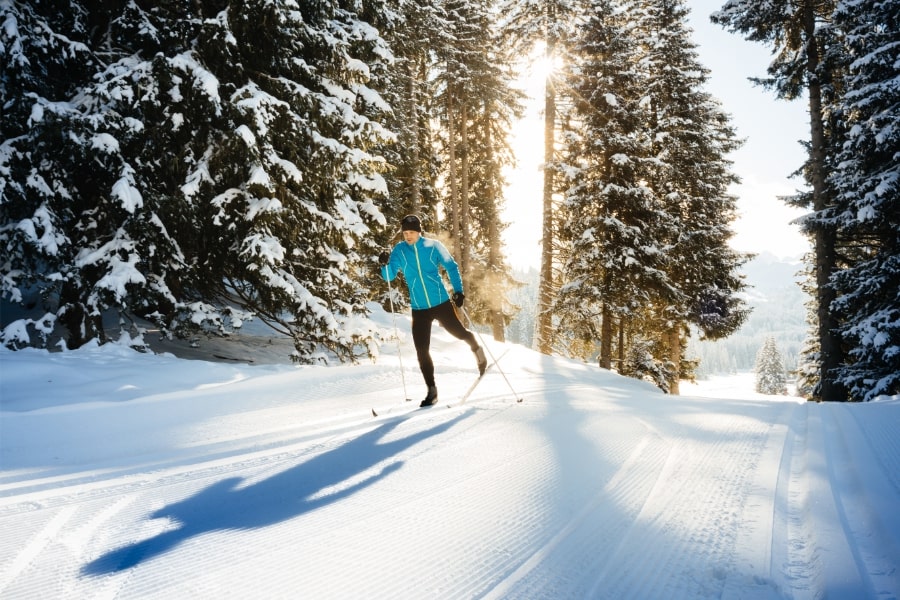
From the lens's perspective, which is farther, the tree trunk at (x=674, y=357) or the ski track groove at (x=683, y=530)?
the tree trunk at (x=674, y=357)

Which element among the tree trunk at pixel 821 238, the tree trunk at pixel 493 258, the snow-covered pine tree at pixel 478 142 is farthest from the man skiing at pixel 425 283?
the tree trunk at pixel 493 258

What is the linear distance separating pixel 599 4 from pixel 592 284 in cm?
953

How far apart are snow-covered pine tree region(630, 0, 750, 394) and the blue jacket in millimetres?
15020

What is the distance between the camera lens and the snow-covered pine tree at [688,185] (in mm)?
17781

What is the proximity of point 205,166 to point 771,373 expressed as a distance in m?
103

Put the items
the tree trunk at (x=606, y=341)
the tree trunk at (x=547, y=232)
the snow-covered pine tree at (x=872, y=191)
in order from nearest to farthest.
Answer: the snow-covered pine tree at (x=872, y=191)
the tree trunk at (x=606, y=341)
the tree trunk at (x=547, y=232)

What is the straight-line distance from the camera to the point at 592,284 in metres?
15.9

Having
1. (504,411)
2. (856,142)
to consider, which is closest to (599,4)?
(856,142)

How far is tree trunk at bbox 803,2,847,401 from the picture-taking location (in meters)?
12.4

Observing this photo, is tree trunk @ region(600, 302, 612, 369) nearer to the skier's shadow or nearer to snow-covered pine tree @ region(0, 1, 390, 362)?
snow-covered pine tree @ region(0, 1, 390, 362)

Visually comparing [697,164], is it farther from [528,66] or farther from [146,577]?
[146,577]

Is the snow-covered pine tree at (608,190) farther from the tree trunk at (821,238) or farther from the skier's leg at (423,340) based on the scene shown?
the skier's leg at (423,340)

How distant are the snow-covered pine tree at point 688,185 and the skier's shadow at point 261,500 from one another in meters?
17.0

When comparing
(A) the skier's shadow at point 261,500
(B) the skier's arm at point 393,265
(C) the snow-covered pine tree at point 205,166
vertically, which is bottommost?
(A) the skier's shadow at point 261,500
